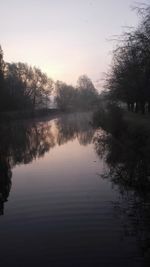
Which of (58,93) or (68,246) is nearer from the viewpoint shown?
(68,246)

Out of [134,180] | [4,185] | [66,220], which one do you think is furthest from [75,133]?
[66,220]

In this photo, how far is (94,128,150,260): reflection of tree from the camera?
40.0ft

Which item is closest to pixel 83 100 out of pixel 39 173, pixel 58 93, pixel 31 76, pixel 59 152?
pixel 58 93

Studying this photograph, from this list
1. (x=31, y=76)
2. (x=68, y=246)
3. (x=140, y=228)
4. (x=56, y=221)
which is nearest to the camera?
(x=68, y=246)

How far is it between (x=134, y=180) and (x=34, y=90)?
4348 inches

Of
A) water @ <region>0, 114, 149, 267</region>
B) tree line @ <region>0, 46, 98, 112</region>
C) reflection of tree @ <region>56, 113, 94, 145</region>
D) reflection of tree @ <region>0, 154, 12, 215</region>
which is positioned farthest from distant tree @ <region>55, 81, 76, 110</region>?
water @ <region>0, 114, 149, 267</region>

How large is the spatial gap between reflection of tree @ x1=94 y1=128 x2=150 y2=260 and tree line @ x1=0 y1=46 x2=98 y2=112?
55456 mm

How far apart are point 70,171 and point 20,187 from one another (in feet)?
14.3

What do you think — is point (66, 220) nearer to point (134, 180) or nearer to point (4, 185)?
point (134, 180)

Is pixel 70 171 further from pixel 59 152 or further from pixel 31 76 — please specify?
pixel 31 76

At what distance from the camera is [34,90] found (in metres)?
127

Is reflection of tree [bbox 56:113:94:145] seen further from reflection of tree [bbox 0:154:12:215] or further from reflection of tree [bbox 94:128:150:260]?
reflection of tree [bbox 0:154:12:215]

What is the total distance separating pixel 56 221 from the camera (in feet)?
44.0

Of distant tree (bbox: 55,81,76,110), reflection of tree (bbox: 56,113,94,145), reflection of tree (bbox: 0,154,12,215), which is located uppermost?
distant tree (bbox: 55,81,76,110)
